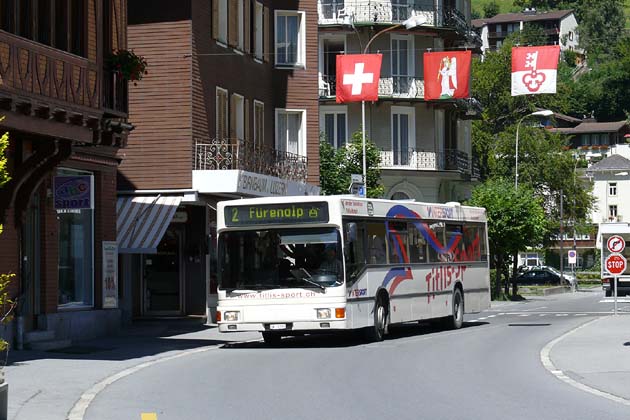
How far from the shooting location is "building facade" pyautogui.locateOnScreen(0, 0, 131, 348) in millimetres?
22609

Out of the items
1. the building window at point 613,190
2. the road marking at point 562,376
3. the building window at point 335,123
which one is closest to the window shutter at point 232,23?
the road marking at point 562,376

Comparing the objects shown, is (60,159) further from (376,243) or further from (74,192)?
(376,243)

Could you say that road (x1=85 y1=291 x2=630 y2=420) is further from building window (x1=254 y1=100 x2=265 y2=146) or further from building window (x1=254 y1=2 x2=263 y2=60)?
building window (x1=254 y1=2 x2=263 y2=60)

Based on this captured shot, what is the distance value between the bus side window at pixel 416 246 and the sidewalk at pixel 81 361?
3.88 meters

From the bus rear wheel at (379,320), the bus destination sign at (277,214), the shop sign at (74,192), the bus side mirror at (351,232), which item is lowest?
the bus rear wheel at (379,320)

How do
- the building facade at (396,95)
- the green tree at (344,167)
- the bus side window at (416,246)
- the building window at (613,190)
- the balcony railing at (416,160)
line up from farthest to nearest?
the building window at (613,190), the balcony railing at (416,160), the building facade at (396,95), the green tree at (344,167), the bus side window at (416,246)

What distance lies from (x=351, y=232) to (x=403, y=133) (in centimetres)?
3577

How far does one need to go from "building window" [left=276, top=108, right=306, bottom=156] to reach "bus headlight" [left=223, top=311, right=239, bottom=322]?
54.9 feet

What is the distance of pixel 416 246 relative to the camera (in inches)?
1176

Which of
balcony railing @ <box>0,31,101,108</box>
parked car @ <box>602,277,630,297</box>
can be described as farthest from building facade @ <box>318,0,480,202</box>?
balcony railing @ <box>0,31,101,108</box>

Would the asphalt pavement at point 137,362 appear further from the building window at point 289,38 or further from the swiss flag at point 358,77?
the building window at point 289,38

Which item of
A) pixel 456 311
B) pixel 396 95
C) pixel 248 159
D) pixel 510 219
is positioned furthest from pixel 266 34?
pixel 510 219

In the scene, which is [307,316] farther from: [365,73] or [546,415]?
A: [365,73]

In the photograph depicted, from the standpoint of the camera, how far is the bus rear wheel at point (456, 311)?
32219 mm
